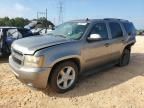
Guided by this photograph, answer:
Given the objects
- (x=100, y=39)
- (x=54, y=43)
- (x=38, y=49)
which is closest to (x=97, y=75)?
(x=100, y=39)

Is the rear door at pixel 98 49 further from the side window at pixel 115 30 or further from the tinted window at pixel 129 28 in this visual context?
the tinted window at pixel 129 28

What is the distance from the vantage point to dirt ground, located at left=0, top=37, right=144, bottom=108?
4.45 m

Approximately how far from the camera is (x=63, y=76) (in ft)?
16.4

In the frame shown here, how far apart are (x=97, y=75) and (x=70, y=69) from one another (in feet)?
5.42

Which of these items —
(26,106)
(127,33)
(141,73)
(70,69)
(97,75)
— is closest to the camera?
(26,106)

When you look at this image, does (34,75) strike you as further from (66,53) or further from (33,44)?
(66,53)

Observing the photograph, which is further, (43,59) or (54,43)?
(54,43)

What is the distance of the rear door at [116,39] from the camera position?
6516 mm

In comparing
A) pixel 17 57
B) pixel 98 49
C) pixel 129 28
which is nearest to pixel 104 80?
pixel 98 49

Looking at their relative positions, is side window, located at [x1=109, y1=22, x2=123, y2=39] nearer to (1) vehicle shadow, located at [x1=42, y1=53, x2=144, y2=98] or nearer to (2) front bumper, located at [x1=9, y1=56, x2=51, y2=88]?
(1) vehicle shadow, located at [x1=42, y1=53, x2=144, y2=98]

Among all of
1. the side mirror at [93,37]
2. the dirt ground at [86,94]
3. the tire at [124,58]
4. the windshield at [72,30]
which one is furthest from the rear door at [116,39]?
the windshield at [72,30]

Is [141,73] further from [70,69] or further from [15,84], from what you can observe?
[15,84]

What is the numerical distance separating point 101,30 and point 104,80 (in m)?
1.51

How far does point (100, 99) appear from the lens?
15.5 ft
